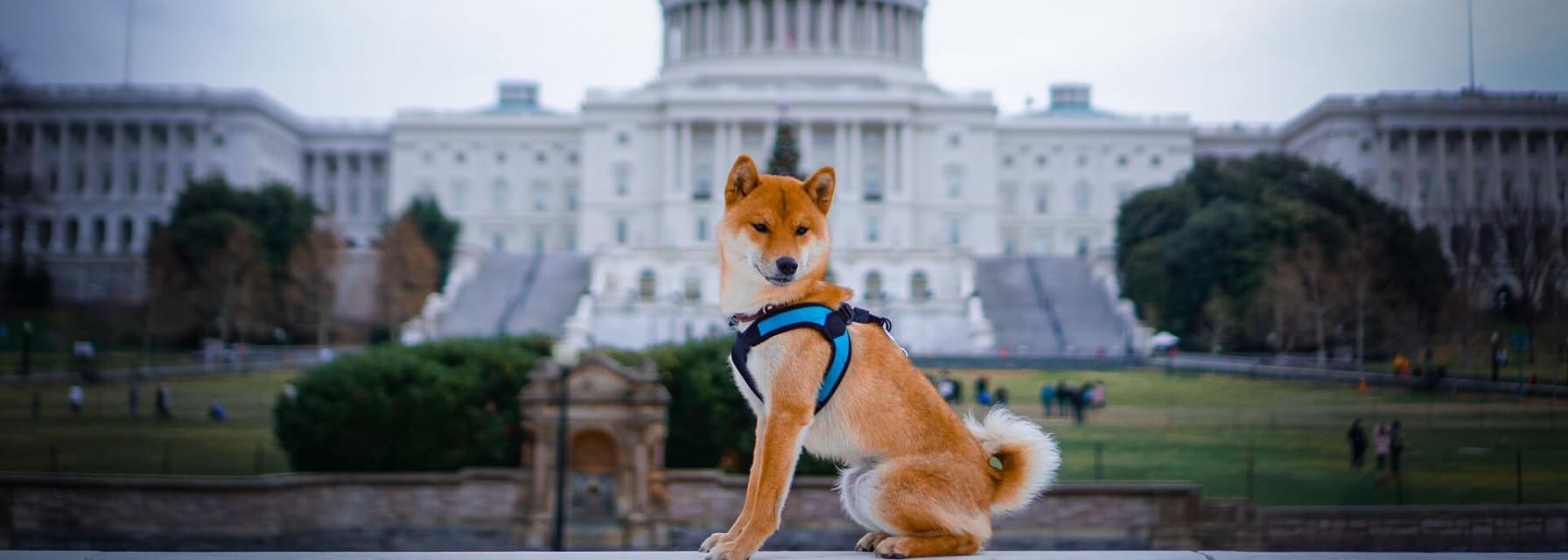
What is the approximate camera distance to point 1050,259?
67.6m

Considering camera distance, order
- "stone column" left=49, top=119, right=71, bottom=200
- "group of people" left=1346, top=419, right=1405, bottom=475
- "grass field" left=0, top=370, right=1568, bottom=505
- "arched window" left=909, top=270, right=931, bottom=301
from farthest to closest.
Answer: "arched window" left=909, top=270, right=931, bottom=301 → "stone column" left=49, top=119, right=71, bottom=200 → "group of people" left=1346, top=419, right=1405, bottom=475 → "grass field" left=0, top=370, right=1568, bottom=505

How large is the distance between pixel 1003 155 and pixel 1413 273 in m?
58.2

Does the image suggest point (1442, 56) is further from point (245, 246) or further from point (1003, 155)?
point (1003, 155)

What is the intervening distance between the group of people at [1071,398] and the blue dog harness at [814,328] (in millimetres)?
26469

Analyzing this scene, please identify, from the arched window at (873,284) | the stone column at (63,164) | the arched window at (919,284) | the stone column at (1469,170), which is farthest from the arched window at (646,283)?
the stone column at (1469,170)

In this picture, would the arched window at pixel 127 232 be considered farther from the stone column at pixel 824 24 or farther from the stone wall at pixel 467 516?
the stone wall at pixel 467 516

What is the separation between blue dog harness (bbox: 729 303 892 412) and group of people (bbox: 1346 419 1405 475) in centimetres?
2025

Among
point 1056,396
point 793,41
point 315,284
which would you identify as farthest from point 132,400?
point 793,41

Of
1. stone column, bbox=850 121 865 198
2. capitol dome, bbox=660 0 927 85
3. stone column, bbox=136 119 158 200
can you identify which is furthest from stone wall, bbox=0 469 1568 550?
capitol dome, bbox=660 0 927 85

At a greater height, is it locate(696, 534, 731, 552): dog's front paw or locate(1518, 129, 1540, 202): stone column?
locate(1518, 129, 1540, 202): stone column

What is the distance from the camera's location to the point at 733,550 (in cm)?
612

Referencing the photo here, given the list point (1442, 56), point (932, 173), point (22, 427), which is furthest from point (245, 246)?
point (1442, 56)

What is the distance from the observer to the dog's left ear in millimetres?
6168

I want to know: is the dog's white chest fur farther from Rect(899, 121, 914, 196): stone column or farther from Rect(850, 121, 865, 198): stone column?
Rect(899, 121, 914, 196): stone column
